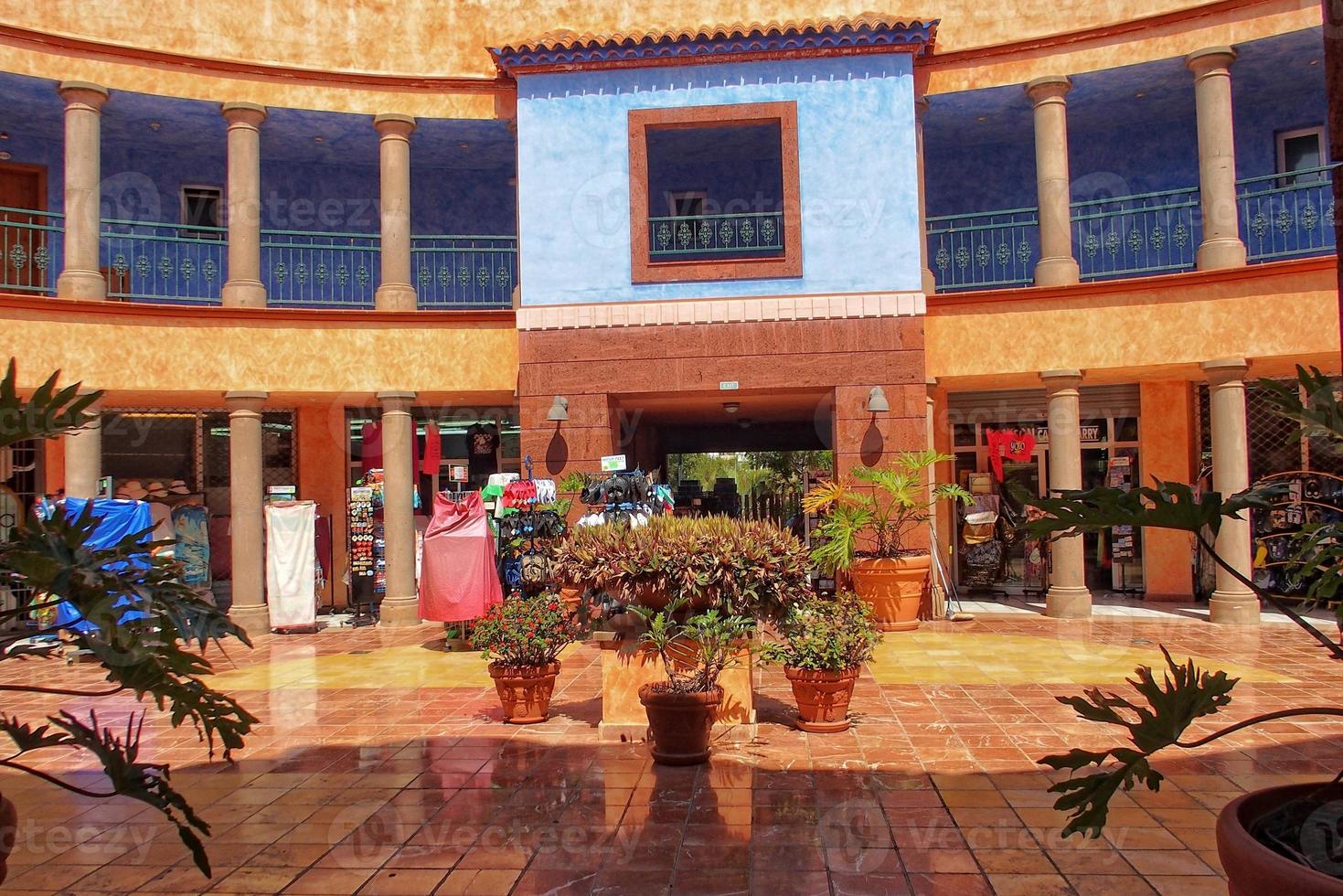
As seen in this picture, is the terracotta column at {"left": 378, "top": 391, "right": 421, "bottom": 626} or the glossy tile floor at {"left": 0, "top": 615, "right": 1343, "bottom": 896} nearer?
the glossy tile floor at {"left": 0, "top": 615, "right": 1343, "bottom": 896}

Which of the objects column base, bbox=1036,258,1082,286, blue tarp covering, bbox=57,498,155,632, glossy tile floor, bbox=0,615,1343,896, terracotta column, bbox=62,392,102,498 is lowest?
glossy tile floor, bbox=0,615,1343,896

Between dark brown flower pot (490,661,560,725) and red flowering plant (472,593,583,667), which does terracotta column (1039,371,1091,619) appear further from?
dark brown flower pot (490,661,560,725)

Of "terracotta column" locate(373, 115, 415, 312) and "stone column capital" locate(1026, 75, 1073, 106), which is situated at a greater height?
"stone column capital" locate(1026, 75, 1073, 106)

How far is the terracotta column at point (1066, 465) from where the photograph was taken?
1371cm

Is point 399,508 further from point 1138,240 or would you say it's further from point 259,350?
point 1138,240

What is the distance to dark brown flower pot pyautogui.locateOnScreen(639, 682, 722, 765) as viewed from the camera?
7105 millimetres

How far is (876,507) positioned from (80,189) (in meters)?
11.1

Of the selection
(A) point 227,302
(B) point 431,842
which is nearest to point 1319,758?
(B) point 431,842

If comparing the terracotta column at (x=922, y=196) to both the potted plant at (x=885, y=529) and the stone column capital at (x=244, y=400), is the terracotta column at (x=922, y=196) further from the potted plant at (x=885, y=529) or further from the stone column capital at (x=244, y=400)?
the stone column capital at (x=244, y=400)

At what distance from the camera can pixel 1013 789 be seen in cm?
646

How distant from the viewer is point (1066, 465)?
13688mm

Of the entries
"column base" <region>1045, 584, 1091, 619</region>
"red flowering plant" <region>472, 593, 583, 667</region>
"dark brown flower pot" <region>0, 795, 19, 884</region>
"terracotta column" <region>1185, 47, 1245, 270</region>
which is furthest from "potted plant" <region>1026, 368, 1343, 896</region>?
"terracotta column" <region>1185, 47, 1245, 270</region>

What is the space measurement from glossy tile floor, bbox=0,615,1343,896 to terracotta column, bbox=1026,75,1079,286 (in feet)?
19.3

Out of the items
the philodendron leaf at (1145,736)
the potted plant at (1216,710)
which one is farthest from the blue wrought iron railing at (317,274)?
the philodendron leaf at (1145,736)
